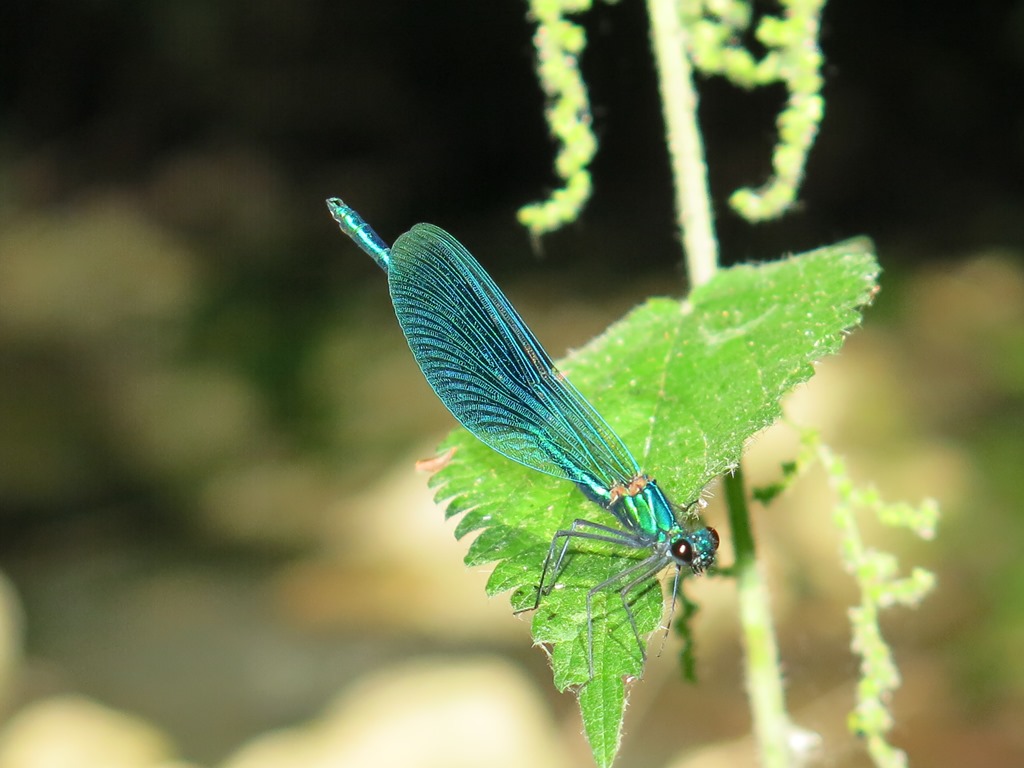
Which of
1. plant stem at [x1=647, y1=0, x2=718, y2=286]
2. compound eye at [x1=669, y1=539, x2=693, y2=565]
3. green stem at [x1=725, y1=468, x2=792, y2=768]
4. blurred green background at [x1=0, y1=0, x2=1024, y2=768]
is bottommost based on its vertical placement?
green stem at [x1=725, y1=468, x2=792, y2=768]

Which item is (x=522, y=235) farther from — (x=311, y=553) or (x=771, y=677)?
(x=771, y=677)

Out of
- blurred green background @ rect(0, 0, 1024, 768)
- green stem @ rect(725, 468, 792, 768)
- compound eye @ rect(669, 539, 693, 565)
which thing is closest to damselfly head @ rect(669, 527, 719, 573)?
compound eye @ rect(669, 539, 693, 565)

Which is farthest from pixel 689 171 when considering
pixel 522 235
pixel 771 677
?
pixel 522 235

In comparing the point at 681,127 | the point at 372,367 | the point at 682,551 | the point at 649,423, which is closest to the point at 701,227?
the point at 681,127

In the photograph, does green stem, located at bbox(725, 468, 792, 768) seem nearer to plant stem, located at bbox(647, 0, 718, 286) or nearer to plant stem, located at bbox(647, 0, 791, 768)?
plant stem, located at bbox(647, 0, 791, 768)

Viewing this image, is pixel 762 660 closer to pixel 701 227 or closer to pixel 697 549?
pixel 697 549

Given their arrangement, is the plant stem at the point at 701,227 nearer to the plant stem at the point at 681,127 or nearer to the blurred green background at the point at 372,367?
the plant stem at the point at 681,127
